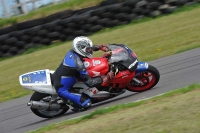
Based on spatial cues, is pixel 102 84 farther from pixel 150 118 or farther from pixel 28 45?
pixel 28 45

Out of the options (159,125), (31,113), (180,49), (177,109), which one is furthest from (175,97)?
(180,49)

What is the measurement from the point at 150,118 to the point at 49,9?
12.8 m

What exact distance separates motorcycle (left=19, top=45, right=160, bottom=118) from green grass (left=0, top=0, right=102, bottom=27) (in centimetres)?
880

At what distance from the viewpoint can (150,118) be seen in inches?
217

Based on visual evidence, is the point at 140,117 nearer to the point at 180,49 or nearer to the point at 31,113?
the point at 31,113

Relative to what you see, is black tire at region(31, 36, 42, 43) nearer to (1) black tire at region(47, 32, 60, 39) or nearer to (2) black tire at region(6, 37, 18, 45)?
(1) black tire at region(47, 32, 60, 39)

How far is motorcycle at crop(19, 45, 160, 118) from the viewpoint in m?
7.86

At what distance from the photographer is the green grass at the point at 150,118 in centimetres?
508

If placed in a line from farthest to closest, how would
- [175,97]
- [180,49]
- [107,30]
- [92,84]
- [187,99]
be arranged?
1. [107,30]
2. [180,49]
3. [92,84]
4. [175,97]
5. [187,99]

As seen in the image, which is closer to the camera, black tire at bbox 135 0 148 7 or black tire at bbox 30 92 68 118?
black tire at bbox 30 92 68 118

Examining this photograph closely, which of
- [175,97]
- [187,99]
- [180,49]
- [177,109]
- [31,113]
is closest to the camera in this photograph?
[177,109]

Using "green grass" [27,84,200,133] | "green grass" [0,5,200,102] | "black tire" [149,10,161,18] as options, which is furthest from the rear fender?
"black tire" [149,10,161,18]

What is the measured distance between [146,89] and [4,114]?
9.15 feet

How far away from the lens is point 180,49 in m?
11.5
